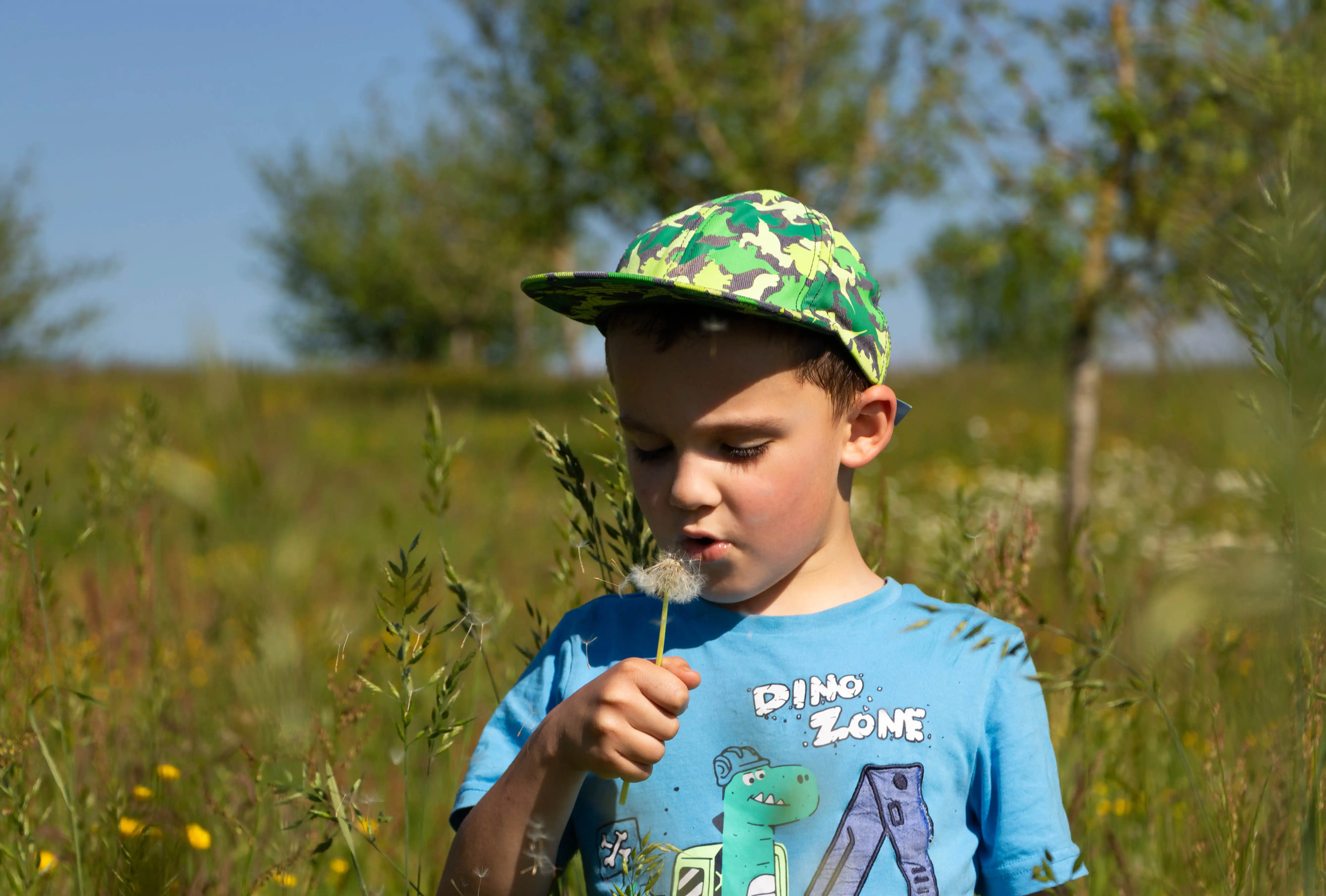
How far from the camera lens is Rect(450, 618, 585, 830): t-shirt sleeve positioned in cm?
144

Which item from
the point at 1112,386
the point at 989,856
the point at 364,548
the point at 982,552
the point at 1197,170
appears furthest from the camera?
the point at 1112,386

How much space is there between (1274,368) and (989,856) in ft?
2.58

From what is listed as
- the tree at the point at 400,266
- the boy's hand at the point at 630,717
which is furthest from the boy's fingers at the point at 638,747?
the tree at the point at 400,266

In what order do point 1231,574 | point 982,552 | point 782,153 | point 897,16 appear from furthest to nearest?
point 782,153
point 897,16
point 982,552
point 1231,574

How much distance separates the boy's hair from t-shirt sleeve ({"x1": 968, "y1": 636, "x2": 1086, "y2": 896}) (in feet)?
1.46

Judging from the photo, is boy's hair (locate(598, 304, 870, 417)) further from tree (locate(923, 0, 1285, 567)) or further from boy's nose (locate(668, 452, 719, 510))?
tree (locate(923, 0, 1285, 567))

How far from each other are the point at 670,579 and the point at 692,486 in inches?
4.9

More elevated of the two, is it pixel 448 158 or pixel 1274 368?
pixel 448 158

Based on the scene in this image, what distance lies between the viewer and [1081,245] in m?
7.86

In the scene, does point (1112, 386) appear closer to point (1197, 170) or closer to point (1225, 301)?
point (1197, 170)

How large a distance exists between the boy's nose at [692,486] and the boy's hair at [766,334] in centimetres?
16

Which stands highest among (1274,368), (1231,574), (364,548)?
(1274,368)

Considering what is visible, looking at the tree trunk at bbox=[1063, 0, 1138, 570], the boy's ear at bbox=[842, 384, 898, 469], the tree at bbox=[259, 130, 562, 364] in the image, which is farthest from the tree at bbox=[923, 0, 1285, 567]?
the tree at bbox=[259, 130, 562, 364]

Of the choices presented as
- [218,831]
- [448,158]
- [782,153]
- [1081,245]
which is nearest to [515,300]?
[448,158]
